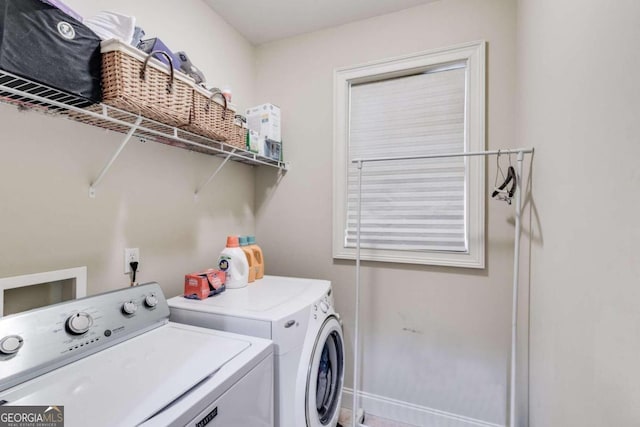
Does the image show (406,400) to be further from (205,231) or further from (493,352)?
(205,231)

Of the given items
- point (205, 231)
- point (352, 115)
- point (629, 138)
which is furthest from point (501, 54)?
point (205, 231)

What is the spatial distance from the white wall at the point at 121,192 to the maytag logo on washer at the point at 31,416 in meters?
0.56

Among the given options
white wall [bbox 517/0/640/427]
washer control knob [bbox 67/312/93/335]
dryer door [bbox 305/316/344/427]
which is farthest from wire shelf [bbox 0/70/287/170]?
white wall [bbox 517/0/640/427]

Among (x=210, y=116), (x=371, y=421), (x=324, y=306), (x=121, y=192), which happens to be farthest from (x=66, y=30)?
(x=371, y=421)

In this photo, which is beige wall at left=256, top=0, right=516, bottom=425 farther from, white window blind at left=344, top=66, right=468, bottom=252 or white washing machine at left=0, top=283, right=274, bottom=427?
white washing machine at left=0, top=283, right=274, bottom=427

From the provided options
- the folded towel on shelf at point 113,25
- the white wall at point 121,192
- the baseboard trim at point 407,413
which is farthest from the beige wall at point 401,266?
the folded towel on shelf at point 113,25

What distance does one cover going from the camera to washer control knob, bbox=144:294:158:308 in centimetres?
120

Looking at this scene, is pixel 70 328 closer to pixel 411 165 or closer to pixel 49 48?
pixel 49 48

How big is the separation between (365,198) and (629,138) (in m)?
1.54

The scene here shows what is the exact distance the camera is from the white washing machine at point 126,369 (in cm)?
71

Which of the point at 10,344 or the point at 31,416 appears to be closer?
the point at 31,416

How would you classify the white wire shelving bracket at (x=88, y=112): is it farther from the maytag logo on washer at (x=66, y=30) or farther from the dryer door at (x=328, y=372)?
the dryer door at (x=328, y=372)

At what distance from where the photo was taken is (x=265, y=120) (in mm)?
2068

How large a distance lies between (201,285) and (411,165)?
4.93ft
